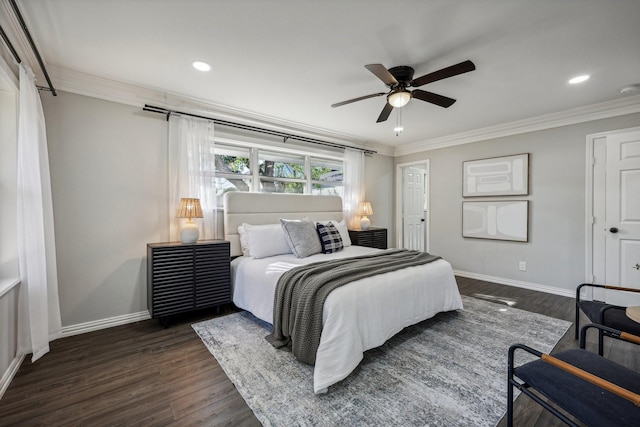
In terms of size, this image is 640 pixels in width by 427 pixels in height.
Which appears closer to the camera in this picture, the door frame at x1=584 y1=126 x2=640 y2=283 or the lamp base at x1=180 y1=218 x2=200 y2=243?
the lamp base at x1=180 y1=218 x2=200 y2=243

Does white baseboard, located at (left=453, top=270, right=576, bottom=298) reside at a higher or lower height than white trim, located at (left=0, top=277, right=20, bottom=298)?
lower

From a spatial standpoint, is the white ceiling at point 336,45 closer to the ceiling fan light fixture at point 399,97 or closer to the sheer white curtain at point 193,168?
the ceiling fan light fixture at point 399,97

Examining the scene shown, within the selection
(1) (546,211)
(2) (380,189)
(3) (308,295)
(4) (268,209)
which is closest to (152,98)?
(4) (268,209)

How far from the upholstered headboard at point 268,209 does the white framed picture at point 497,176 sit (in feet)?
7.54

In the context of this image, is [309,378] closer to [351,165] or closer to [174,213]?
[174,213]

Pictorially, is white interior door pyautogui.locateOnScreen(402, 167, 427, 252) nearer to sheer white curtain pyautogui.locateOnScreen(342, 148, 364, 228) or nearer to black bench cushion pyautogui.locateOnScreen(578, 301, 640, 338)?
sheer white curtain pyautogui.locateOnScreen(342, 148, 364, 228)

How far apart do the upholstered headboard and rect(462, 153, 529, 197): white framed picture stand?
2.30 m

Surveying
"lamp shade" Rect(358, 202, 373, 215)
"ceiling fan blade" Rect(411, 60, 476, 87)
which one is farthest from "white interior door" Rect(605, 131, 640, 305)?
"lamp shade" Rect(358, 202, 373, 215)

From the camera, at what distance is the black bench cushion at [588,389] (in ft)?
3.54

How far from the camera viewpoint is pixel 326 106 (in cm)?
351

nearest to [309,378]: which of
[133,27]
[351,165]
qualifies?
[133,27]

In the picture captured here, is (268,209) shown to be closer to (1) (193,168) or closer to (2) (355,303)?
(1) (193,168)

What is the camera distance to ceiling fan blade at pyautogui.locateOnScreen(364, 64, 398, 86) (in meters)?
2.09

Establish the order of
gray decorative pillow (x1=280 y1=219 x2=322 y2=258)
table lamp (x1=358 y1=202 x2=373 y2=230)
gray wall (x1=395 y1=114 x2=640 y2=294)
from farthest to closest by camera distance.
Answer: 1. table lamp (x1=358 y1=202 x2=373 y2=230)
2. gray wall (x1=395 y1=114 x2=640 y2=294)
3. gray decorative pillow (x1=280 y1=219 x2=322 y2=258)
